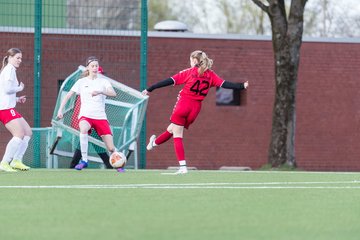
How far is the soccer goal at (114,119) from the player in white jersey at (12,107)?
3299 millimetres

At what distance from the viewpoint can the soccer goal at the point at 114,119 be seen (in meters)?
20.8

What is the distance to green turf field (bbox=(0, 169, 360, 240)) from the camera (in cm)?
859

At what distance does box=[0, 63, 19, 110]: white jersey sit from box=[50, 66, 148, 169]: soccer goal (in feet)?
12.5

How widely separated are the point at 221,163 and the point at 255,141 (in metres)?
1.26

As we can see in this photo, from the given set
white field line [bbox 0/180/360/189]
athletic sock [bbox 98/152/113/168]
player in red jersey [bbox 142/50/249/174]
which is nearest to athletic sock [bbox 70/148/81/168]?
athletic sock [bbox 98/152/113/168]

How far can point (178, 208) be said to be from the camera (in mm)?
10391

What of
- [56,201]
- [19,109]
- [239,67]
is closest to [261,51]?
[239,67]

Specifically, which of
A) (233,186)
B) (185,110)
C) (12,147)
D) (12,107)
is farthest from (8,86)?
(233,186)

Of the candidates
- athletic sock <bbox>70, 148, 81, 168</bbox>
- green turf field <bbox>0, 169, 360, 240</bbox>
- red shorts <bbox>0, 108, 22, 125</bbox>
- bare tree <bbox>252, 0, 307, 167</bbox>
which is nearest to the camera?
green turf field <bbox>0, 169, 360, 240</bbox>

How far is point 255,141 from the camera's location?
30031 millimetres

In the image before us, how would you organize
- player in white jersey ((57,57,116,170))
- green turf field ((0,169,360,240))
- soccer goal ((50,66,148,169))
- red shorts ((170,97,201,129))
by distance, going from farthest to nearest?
soccer goal ((50,66,148,169)), player in white jersey ((57,57,116,170)), red shorts ((170,97,201,129)), green turf field ((0,169,360,240))

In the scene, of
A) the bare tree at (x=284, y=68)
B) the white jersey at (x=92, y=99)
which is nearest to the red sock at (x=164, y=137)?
the white jersey at (x=92, y=99)

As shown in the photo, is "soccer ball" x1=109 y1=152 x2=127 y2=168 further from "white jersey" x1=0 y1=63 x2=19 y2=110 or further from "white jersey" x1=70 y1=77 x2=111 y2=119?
"white jersey" x1=0 y1=63 x2=19 y2=110

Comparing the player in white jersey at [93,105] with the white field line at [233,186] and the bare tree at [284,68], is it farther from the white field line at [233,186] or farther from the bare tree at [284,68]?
the bare tree at [284,68]
